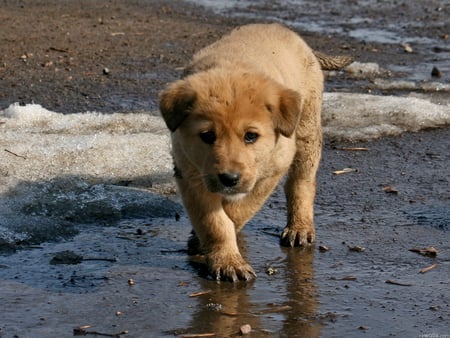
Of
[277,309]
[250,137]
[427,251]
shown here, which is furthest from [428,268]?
[250,137]

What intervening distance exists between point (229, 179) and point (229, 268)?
67 centimetres

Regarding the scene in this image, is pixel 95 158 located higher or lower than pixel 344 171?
higher

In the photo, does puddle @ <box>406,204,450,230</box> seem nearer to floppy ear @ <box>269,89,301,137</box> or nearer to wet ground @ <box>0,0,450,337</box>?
wet ground @ <box>0,0,450,337</box>

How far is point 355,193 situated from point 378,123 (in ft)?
6.86

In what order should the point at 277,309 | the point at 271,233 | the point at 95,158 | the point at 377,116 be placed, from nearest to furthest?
the point at 277,309 < the point at 271,233 < the point at 95,158 < the point at 377,116

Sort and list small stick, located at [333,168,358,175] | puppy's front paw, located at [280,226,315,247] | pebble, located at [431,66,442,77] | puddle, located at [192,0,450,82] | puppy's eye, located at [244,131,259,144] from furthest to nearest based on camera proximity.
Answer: puddle, located at [192,0,450,82] → pebble, located at [431,66,442,77] → small stick, located at [333,168,358,175] → puppy's front paw, located at [280,226,315,247] → puppy's eye, located at [244,131,259,144]

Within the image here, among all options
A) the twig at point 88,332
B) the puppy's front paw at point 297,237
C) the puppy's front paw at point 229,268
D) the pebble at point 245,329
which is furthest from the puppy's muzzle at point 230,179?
the puppy's front paw at point 297,237

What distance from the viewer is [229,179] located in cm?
549

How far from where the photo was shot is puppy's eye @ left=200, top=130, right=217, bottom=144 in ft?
18.6

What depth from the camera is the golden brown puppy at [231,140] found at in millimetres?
5633

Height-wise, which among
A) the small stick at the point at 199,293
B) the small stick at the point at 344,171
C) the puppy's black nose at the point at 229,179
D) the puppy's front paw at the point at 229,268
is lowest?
the small stick at the point at 199,293

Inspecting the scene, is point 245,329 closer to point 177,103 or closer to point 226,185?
point 226,185

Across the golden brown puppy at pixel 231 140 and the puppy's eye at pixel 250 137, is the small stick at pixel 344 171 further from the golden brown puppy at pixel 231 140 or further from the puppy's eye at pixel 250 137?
the puppy's eye at pixel 250 137

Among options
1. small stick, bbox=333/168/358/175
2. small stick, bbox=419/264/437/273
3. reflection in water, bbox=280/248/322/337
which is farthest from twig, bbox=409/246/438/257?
small stick, bbox=333/168/358/175
